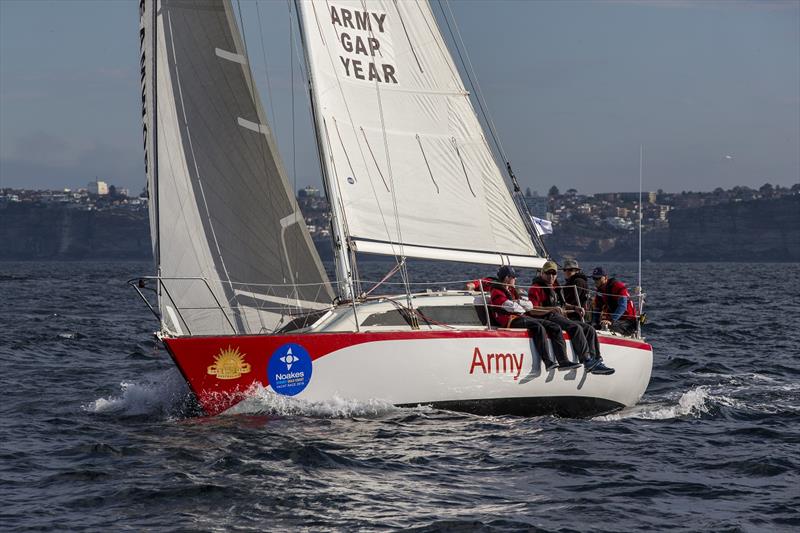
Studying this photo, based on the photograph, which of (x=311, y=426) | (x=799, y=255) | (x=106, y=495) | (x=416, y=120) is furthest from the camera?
(x=799, y=255)

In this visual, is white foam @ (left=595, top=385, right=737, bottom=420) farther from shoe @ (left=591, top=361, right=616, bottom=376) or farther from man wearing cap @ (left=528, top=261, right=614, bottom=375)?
man wearing cap @ (left=528, top=261, right=614, bottom=375)

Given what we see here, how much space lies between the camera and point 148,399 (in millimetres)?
12109

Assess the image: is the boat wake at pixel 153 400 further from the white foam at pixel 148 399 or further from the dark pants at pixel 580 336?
the dark pants at pixel 580 336

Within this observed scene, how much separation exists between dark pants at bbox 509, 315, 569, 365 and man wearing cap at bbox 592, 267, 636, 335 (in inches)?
43.5

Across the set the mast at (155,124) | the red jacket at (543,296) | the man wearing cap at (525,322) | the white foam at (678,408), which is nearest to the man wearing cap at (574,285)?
the red jacket at (543,296)

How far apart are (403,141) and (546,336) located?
2.73 metres

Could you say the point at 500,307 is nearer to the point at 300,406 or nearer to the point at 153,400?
the point at 300,406

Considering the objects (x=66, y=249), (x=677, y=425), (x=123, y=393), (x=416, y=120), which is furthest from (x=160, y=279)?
(x=66, y=249)

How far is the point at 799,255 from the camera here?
152375 mm

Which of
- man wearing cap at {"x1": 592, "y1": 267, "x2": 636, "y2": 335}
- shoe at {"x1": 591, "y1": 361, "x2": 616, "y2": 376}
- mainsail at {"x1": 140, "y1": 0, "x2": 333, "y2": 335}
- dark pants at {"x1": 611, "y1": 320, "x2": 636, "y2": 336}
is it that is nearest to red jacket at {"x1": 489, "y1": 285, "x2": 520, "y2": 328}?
shoe at {"x1": 591, "y1": 361, "x2": 616, "y2": 376}

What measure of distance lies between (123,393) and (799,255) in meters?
151

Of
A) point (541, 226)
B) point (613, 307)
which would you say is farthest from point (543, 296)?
point (541, 226)

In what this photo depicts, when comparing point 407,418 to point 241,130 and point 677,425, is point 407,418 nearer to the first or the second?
point 677,425

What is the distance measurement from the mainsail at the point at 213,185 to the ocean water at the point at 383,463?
1.15 metres
